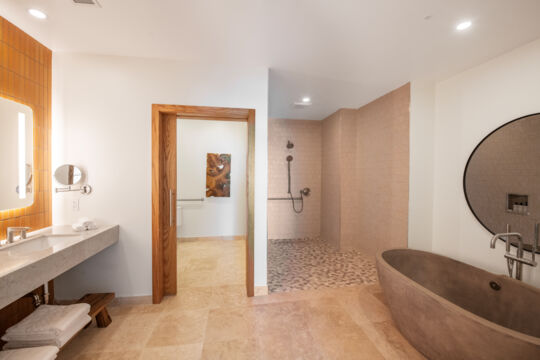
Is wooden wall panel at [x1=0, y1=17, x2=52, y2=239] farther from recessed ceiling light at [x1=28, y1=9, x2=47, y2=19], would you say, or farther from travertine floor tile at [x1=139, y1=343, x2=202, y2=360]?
travertine floor tile at [x1=139, y1=343, x2=202, y2=360]

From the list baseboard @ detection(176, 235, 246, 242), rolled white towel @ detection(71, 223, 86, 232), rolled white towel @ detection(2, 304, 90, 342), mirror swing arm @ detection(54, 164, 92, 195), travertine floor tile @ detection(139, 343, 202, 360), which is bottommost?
travertine floor tile @ detection(139, 343, 202, 360)

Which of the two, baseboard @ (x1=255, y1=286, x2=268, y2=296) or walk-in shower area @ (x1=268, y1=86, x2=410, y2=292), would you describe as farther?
walk-in shower area @ (x1=268, y1=86, x2=410, y2=292)

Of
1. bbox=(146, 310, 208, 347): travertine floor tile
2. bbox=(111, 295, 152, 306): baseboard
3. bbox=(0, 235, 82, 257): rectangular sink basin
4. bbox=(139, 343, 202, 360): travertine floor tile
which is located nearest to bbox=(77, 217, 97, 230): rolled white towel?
bbox=(0, 235, 82, 257): rectangular sink basin

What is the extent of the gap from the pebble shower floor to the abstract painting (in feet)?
4.94

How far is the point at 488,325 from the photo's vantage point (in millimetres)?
1174

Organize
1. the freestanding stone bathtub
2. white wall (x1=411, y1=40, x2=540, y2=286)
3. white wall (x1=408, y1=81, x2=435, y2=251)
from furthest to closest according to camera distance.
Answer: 1. white wall (x1=408, y1=81, x2=435, y2=251)
2. white wall (x1=411, y1=40, x2=540, y2=286)
3. the freestanding stone bathtub

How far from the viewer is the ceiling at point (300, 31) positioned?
1.51 m

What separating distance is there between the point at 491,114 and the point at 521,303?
169 centimetres

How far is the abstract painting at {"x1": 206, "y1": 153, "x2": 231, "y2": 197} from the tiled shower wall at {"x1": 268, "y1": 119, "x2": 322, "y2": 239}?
2.92 feet

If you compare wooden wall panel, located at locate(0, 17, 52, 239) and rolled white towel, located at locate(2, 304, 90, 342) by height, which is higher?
wooden wall panel, located at locate(0, 17, 52, 239)

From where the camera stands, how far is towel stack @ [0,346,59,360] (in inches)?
48.1

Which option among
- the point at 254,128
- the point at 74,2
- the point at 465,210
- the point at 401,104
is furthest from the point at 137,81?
the point at 465,210

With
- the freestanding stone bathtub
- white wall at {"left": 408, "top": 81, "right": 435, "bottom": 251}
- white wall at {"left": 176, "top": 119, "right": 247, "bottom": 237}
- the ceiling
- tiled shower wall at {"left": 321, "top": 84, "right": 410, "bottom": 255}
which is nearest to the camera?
the freestanding stone bathtub

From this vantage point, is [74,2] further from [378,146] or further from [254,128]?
[378,146]
